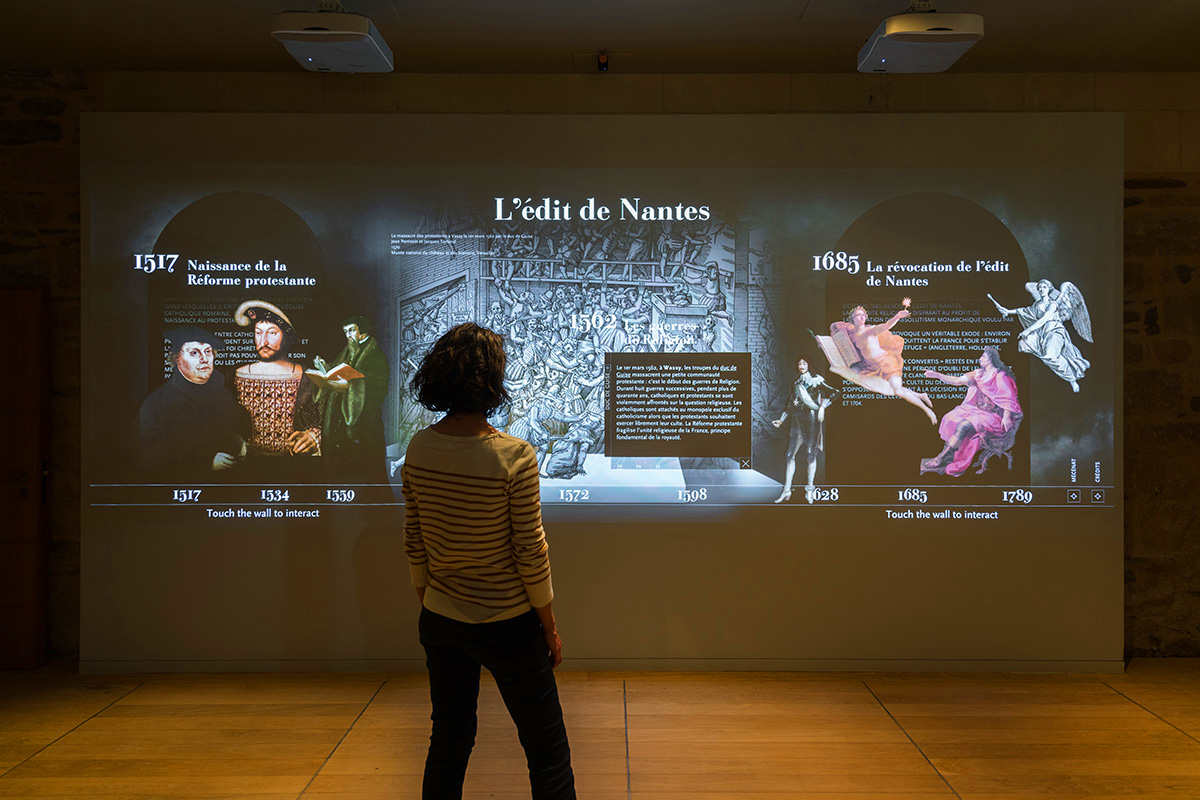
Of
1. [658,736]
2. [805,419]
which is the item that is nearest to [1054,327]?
[805,419]

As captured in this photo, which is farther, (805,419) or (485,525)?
(805,419)

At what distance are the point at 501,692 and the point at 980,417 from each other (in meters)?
2.90

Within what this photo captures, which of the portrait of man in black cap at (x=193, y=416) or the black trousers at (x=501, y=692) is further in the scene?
the portrait of man in black cap at (x=193, y=416)

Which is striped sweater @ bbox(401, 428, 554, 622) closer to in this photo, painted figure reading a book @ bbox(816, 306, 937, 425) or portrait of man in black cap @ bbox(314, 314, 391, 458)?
portrait of man in black cap @ bbox(314, 314, 391, 458)

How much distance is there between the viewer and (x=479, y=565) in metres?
2.10

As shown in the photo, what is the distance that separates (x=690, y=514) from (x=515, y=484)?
211cm

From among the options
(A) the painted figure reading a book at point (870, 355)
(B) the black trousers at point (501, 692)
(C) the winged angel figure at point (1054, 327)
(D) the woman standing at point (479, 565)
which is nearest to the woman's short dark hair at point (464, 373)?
(D) the woman standing at point (479, 565)

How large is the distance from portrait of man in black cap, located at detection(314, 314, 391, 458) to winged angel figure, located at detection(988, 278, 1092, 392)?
118 inches

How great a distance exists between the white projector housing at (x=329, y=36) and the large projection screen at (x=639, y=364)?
54 centimetres

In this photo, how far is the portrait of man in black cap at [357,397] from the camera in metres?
4.05

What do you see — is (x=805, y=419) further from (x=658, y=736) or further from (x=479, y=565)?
(x=479, y=565)

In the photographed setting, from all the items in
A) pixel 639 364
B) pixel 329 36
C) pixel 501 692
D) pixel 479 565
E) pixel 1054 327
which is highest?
pixel 329 36

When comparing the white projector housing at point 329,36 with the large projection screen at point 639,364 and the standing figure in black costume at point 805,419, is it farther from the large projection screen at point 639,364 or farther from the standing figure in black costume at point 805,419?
the standing figure in black costume at point 805,419

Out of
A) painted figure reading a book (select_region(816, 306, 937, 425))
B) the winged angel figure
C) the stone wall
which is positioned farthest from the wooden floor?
the winged angel figure
